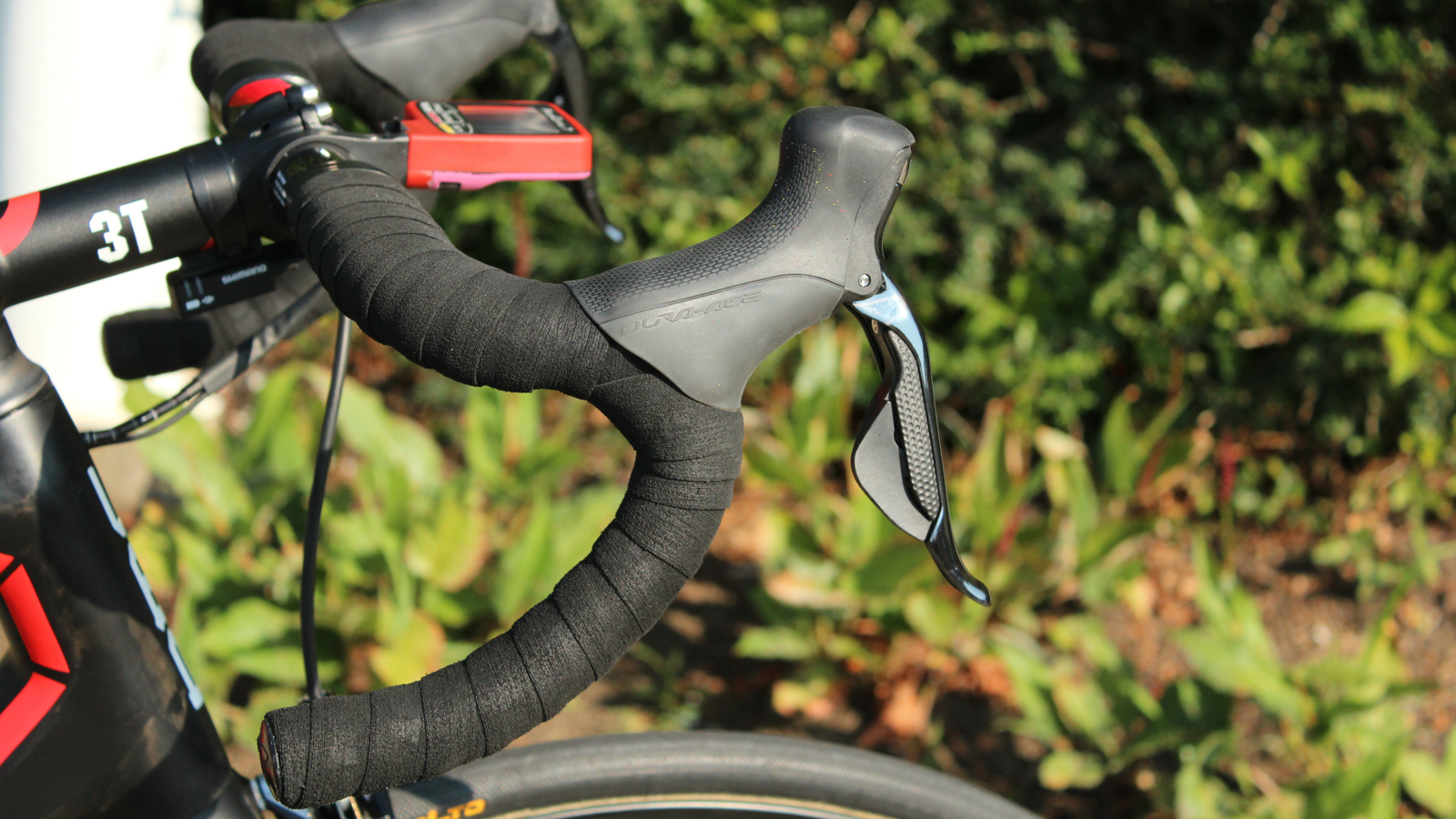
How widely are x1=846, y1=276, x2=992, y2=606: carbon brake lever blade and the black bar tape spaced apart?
11cm

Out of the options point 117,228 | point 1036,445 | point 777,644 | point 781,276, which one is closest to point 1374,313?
point 1036,445

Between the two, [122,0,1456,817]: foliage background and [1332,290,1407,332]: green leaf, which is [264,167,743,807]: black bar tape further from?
[1332,290,1407,332]: green leaf

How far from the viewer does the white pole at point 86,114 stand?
223 cm

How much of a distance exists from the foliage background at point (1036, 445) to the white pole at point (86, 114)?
42cm

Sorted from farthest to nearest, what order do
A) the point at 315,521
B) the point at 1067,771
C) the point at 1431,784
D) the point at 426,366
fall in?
1. the point at 1067,771
2. the point at 1431,784
3. the point at 315,521
4. the point at 426,366

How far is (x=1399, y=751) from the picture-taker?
1562mm

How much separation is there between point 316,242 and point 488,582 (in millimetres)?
1522

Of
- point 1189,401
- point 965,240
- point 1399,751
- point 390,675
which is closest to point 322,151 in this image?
point 390,675

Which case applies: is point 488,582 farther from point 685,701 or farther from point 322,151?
point 322,151

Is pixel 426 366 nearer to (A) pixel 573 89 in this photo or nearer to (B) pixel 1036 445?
(A) pixel 573 89

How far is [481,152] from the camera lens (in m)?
0.80

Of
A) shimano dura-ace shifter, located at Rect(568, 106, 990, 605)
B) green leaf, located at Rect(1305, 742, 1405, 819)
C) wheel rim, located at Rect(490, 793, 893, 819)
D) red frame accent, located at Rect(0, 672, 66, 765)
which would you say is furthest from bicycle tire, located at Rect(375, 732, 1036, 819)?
green leaf, located at Rect(1305, 742, 1405, 819)

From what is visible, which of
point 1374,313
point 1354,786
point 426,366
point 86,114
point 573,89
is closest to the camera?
Result: point 426,366

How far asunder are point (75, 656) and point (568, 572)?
43 cm
